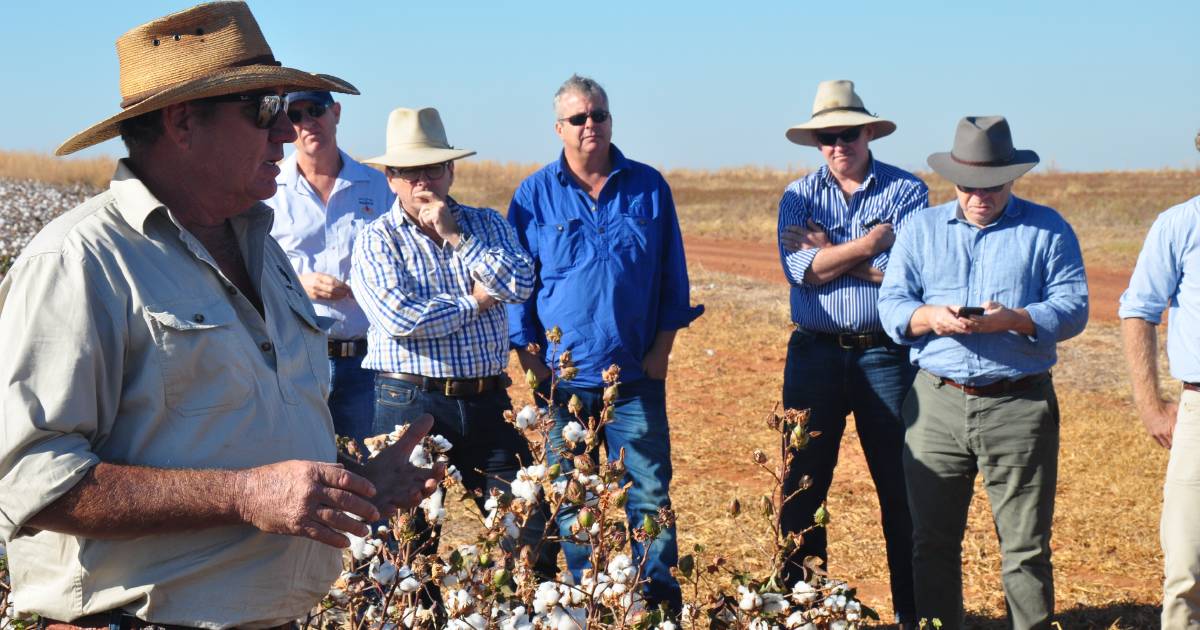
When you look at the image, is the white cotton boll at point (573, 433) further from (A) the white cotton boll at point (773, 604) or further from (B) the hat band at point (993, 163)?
(B) the hat band at point (993, 163)

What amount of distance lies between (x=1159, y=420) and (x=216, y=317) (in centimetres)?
346

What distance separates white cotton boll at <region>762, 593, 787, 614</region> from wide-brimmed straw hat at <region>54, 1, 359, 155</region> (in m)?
1.58

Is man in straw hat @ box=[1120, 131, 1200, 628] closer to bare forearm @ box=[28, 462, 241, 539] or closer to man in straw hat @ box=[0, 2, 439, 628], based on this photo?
man in straw hat @ box=[0, 2, 439, 628]

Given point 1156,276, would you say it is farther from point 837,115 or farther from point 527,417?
point 527,417

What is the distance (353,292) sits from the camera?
4793 millimetres

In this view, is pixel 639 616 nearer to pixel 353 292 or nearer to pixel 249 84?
pixel 249 84

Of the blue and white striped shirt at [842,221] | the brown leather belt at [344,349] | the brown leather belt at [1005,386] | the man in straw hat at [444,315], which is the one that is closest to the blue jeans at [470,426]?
the man in straw hat at [444,315]

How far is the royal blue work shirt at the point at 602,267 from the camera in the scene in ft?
16.0

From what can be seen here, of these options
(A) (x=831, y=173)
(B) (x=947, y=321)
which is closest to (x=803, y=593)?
(B) (x=947, y=321)

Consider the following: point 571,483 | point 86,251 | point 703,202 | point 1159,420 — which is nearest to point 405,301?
point 571,483

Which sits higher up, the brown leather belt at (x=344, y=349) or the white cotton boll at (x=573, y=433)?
the white cotton boll at (x=573, y=433)

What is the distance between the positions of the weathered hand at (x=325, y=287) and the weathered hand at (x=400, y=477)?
2.37 meters

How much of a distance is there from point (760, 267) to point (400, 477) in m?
16.6

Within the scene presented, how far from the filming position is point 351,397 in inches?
193
